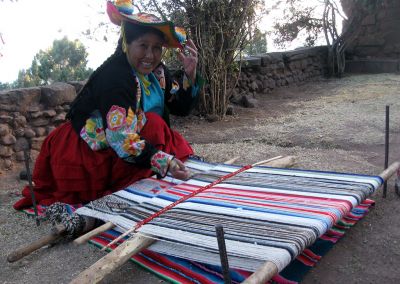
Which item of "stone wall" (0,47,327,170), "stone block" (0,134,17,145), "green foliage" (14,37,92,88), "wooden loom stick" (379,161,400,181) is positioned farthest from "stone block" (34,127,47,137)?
"green foliage" (14,37,92,88)

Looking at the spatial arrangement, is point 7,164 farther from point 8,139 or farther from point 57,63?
point 57,63

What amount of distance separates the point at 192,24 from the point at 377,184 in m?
3.98

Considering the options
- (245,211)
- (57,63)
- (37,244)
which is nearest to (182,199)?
(245,211)

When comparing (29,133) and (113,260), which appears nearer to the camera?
(113,260)

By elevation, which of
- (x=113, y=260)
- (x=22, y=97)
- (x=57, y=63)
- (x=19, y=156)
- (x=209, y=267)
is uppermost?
(x=57, y=63)

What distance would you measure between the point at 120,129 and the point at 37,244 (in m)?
0.69

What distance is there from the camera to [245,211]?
185 centimetres

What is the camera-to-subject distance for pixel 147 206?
2131mm

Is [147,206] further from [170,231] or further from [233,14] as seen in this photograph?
[233,14]

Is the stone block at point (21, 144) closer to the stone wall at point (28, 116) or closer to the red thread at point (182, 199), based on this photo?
the stone wall at point (28, 116)

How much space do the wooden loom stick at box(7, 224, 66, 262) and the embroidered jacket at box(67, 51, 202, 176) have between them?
49cm

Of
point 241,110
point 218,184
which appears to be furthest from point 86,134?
point 241,110

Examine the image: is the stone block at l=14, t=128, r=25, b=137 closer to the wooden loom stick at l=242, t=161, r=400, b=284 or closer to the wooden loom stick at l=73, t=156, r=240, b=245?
the wooden loom stick at l=73, t=156, r=240, b=245

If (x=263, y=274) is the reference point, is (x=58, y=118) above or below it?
above
